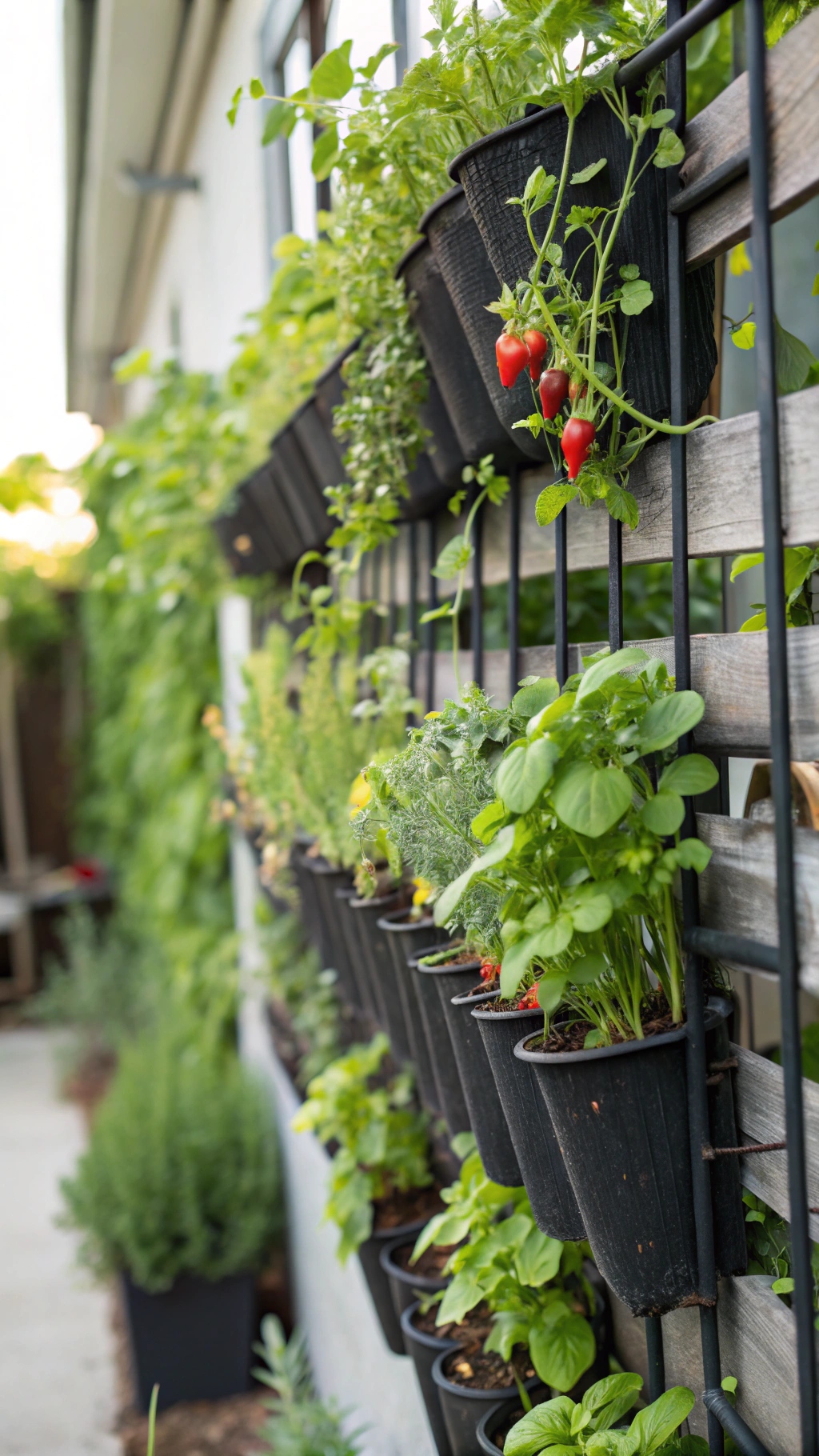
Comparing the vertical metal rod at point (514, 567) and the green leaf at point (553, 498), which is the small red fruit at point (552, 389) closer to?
the green leaf at point (553, 498)

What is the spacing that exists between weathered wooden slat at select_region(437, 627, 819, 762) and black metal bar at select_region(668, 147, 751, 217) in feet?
1.05

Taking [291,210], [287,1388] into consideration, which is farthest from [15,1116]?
[291,210]

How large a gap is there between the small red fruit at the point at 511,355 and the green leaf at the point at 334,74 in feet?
1.60

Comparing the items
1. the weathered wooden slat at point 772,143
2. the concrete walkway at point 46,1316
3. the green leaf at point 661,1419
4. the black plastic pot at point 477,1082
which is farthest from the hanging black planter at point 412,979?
the concrete walkway at point 46,1316

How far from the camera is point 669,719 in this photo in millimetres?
733

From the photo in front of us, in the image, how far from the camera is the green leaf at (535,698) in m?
0.87

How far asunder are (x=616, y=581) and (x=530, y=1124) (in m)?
0.46

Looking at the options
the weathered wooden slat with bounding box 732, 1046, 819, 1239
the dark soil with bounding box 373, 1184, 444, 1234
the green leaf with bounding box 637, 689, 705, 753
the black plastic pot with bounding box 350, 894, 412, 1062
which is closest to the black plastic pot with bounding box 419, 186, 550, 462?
the green leaf with bounding box 637, 689, 705, 753

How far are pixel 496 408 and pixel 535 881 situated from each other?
16.6 inches

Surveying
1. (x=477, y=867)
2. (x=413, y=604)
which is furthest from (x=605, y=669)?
(x=413, y=604)

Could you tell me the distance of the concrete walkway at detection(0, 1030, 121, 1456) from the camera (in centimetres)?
242

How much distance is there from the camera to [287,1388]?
1.82m

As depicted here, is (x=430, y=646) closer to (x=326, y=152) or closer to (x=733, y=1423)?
(x=326, y=152)

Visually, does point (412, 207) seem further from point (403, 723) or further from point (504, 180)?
point (403, 723)
